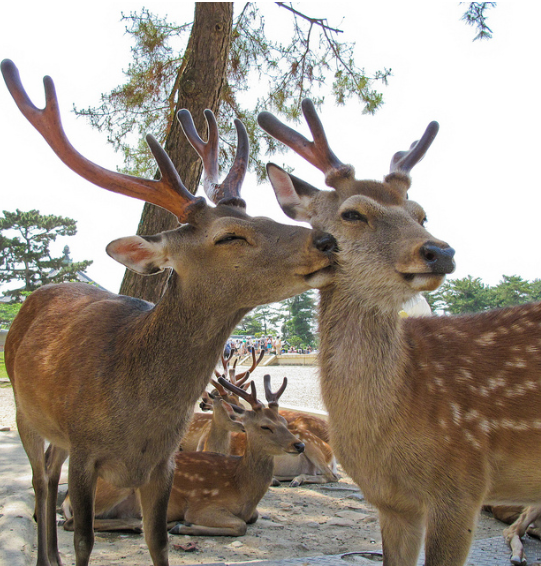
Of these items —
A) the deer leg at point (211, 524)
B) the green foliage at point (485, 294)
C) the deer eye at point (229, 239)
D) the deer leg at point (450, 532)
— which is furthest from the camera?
the green foliage at point (485, 294)

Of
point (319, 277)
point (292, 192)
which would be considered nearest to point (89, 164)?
point (292, 192)

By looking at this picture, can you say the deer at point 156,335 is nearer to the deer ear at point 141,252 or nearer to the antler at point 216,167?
the deer ear at point 141,252

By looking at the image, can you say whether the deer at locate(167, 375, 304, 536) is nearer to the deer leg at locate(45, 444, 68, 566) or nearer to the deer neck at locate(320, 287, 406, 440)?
the deer leg at locate(45, 444, 68, 566)

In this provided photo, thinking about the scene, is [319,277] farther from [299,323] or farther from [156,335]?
[299,323]

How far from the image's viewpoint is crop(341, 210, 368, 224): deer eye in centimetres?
249

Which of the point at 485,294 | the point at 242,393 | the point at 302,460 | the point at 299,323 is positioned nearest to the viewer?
the point at 242,393

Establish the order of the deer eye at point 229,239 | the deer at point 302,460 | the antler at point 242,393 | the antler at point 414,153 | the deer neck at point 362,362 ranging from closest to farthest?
1. the deer neck at point 362,362
2. the deer eye at point 229,239
3. the antler at point 414,153
4. the antler at point 242,393
5. the deer at point 302,460

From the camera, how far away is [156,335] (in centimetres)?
246

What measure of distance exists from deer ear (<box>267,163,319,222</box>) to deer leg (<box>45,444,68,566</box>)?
1981 mm

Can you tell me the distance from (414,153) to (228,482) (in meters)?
2.83

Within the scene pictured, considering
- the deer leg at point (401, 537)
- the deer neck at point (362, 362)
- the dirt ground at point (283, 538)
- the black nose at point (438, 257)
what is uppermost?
the black nose at point (438, 257)

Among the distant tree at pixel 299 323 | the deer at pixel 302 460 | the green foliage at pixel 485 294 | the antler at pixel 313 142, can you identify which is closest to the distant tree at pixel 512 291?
the green foliage at pixel 485 294

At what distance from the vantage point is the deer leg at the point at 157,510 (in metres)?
2.50

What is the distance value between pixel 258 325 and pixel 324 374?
70502 millimetres
